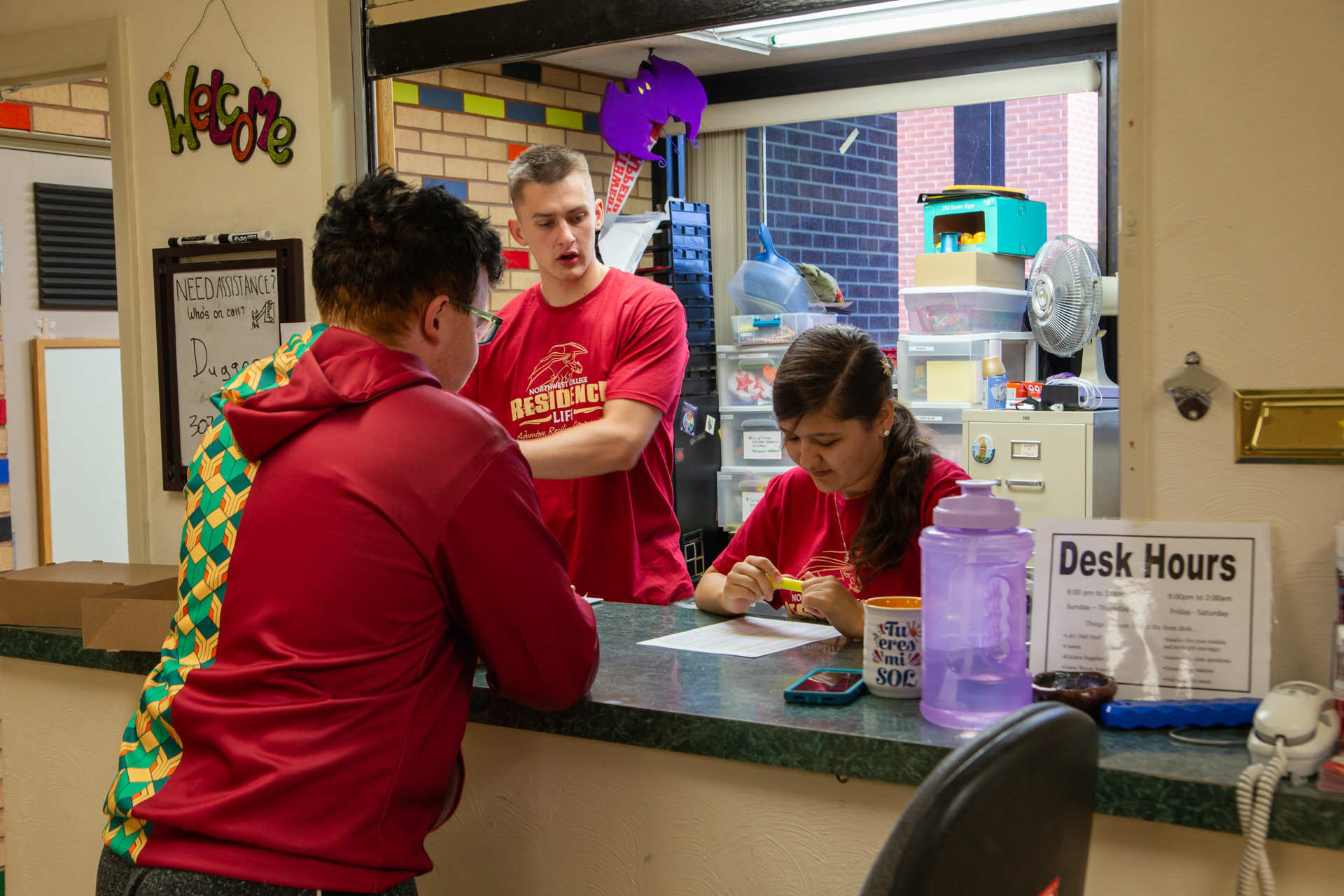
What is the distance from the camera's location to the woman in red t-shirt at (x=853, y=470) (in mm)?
2004

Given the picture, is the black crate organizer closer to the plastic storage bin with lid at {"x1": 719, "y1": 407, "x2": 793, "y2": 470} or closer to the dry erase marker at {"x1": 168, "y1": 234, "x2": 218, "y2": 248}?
the plastic storage bin with lid at {"x1": 719, "y1": 407, "x2": 793, "y2": 470}

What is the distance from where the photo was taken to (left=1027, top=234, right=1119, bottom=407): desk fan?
404 centimetres

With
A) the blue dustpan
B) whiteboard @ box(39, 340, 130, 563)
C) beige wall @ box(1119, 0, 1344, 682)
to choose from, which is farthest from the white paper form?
the blue dustpan

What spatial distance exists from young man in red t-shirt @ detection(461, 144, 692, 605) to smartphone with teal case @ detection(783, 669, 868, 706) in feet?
3.07

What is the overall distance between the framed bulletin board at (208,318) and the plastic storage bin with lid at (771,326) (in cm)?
277

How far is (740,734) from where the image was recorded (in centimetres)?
139

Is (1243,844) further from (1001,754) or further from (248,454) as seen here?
(248,454)

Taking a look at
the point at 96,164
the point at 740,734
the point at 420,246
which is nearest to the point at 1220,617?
the point at 740,734

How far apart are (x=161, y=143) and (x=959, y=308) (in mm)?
3054

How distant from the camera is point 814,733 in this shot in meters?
1.34

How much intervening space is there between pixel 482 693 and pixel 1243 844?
954 millimetres

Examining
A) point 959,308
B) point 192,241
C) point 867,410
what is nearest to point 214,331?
point 192,241

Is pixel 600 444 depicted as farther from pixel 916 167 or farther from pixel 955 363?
pixel 916 167

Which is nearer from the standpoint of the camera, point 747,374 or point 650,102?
point 650,102
